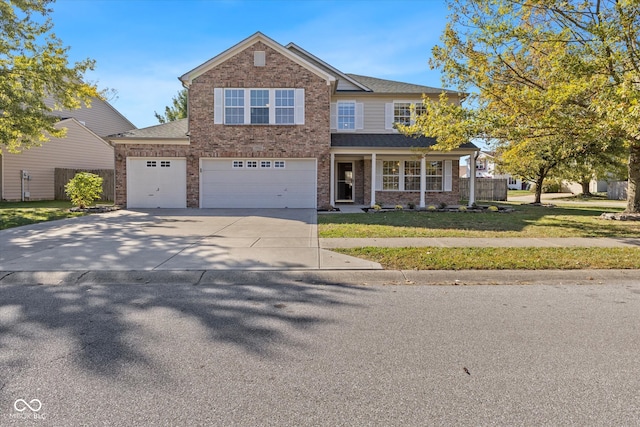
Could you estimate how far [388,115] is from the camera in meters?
19.6

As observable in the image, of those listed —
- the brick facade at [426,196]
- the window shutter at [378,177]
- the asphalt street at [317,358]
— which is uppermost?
the window shutter at [378,177]

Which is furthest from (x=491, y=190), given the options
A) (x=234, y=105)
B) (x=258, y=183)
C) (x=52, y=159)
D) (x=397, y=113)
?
(x=52, y=159)

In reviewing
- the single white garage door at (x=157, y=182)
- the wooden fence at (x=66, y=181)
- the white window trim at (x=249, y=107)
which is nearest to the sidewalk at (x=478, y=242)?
the white window trim at (x=249, y=107)

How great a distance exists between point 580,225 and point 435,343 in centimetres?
1101

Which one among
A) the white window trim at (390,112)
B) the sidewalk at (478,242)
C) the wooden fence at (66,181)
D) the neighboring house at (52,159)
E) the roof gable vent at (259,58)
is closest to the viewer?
the sidewalk at (478,242)

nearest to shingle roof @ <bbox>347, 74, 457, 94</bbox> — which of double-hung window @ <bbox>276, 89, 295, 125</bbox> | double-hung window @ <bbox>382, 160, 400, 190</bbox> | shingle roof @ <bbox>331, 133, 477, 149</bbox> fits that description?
shingle roof @ <bbox>331, 133, 477, 149</bbox>

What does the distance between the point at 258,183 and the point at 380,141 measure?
6.09 metres

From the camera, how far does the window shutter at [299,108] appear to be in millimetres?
17281

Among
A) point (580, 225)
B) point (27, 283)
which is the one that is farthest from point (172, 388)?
point (580, 225)

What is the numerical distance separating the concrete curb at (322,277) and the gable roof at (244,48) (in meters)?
13.0

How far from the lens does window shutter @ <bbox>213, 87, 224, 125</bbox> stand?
1731 centimetres

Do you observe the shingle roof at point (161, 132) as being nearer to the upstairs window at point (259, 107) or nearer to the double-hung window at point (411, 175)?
the upstairs window at point (259, 107)

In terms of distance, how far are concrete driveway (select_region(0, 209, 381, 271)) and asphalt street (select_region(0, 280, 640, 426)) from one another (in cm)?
131

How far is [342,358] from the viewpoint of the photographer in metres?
3.40
